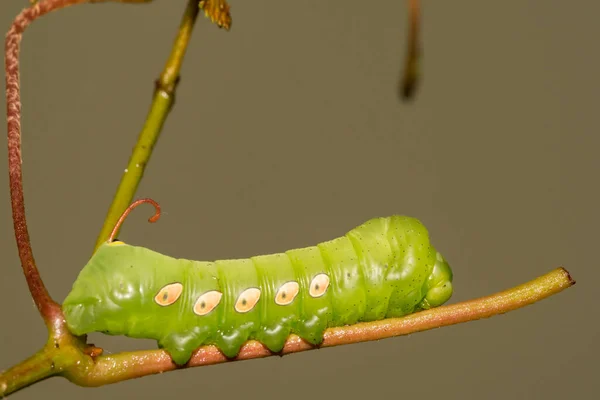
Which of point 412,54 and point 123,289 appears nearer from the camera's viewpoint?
point 412,54

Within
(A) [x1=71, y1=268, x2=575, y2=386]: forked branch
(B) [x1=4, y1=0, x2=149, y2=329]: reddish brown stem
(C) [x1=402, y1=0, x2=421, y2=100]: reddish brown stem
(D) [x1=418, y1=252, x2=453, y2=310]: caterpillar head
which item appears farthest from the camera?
(D) [x1=418, y1=252, x2=453, y2=310]: caterpillar head

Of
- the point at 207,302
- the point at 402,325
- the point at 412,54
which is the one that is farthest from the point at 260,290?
the point at 412,54

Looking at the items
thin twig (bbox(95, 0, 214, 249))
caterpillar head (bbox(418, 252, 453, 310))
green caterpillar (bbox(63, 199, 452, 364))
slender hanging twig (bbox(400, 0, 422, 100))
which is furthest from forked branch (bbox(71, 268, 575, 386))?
slender hanging twig (bbox(400, 0, 422, 100))

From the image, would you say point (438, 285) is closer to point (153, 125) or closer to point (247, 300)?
point (247, 300)

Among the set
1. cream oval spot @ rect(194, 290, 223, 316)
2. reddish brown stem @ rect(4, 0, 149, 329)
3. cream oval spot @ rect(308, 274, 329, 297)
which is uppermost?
reddish brown stem @ rect(4, 0, 149, 329)

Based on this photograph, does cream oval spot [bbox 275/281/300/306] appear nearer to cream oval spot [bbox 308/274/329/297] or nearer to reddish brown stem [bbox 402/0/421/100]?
cream oval spot [bbox 308/274/329/297]

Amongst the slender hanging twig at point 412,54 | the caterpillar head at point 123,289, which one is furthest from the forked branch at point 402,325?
the slender hanging twig at point 412,54

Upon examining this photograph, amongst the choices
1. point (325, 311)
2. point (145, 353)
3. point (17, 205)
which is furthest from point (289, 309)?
point (17, 205)

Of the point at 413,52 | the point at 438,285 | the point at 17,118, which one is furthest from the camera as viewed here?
the point at 438,285

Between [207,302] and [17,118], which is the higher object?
[17,118]

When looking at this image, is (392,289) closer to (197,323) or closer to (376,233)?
(376,233)
